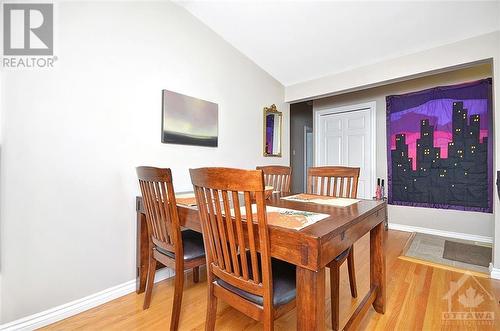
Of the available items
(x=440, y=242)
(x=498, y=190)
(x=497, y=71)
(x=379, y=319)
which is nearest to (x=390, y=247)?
(x=440, y=242)

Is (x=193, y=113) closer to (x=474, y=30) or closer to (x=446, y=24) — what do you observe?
(x=446, y=24)

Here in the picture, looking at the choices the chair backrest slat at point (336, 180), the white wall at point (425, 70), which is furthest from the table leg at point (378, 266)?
the white wall at point (425, 70)

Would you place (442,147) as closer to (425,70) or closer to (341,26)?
(425,70)

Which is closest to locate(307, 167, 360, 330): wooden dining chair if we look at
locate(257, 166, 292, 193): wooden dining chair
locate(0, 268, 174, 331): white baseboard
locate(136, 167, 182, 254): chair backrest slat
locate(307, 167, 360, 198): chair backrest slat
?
locate(307, 167, 360, 198): chair backrest slat

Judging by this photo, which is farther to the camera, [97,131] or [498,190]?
[498,190]

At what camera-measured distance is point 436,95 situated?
3.27m

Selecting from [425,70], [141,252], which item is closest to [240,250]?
[141,252]

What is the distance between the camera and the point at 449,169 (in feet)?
10.4

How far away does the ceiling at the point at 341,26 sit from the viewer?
2.03 metres

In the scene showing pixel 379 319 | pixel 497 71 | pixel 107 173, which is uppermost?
pixel 497 71

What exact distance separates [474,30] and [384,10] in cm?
91

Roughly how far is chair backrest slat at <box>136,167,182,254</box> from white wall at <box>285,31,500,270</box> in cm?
265

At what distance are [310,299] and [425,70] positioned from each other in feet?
9.00

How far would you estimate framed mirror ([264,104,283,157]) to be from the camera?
330 cm
